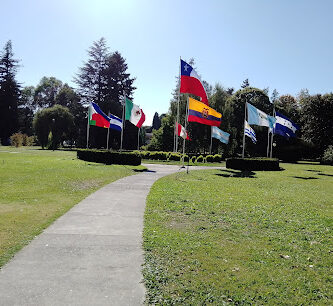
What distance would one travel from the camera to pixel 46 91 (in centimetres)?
9138

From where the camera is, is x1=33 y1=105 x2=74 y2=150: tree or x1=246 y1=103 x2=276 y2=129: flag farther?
x1=33 y1=105 x2=74 y2=150: tree

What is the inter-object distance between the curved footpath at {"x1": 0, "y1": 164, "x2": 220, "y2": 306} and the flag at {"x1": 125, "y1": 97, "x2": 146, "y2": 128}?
52.9 feet

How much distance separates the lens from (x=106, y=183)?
13812 mm

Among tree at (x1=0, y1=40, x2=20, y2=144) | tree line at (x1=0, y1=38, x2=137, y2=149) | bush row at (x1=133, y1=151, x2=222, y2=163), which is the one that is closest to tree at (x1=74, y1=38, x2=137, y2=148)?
tree line at (x1=0, y1=38, x2=137, y2=149)

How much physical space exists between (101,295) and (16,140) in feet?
173

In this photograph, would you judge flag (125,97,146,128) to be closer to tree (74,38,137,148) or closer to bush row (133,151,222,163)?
bush row (133,151,222,163)

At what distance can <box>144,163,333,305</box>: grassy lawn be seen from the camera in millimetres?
4012

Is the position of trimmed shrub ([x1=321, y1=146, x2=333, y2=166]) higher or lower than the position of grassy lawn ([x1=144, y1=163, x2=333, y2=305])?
higher

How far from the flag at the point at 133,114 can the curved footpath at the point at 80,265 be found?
635 inches

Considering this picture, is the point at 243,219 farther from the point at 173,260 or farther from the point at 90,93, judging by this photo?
the point at 90,93

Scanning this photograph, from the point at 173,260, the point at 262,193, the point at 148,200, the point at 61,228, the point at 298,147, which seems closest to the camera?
the point at 173,260


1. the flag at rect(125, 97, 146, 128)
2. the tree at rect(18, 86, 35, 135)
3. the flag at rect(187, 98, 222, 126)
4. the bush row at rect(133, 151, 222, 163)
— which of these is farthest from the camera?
the tree at rect(18, 86, 35, 135)

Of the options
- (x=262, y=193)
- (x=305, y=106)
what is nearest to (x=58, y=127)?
(x=305, y=106)

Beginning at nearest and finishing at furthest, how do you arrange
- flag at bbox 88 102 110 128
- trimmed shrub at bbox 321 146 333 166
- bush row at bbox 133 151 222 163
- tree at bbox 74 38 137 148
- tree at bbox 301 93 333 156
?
flag at bbox 88 102 110 128 → bush row at bbox 133 151 222 163 → tree at bbox 301 93 333 156 → trimmed shrub at bbox 321 146 333 166 → tree at bbox 74 38 137 148
